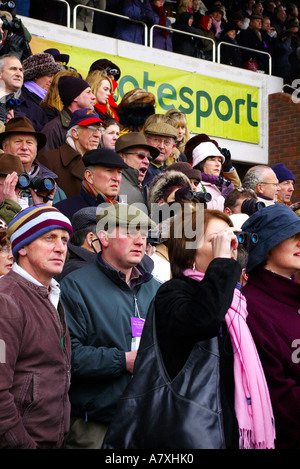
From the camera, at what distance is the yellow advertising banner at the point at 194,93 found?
8.96 metres

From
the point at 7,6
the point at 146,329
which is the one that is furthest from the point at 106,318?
the point at 7,6

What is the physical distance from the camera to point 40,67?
6.63 metres

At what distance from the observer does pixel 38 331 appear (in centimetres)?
270

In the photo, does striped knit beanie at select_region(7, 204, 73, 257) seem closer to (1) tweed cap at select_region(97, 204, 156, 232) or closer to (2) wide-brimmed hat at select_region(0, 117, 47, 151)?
(1) tweed cap at select_region(97, 204, 156, 232)

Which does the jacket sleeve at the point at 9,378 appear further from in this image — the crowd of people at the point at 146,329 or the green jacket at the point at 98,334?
the green jacket at the point at 98,334

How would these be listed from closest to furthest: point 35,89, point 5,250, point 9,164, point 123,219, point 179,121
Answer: point 123,219
point 5,250
point 9,164
point 35,89
point 179,121

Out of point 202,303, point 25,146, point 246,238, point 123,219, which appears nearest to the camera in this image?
point 202,303

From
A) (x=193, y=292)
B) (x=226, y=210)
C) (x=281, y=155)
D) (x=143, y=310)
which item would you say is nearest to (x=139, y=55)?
(x=281, y=155)

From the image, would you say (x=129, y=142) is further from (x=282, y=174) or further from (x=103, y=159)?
(x=282, y=174)

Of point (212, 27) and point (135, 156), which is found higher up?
point (212, 27)

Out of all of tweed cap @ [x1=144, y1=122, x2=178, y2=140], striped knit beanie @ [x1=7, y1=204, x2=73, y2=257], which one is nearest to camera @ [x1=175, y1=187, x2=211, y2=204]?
striped knit beanie @ [x1=7, y1=204, x2=73, y2=257]

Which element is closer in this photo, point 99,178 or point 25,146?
point 99,178

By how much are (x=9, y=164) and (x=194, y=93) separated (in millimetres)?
5964

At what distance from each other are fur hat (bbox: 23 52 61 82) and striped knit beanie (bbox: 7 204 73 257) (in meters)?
3.94
